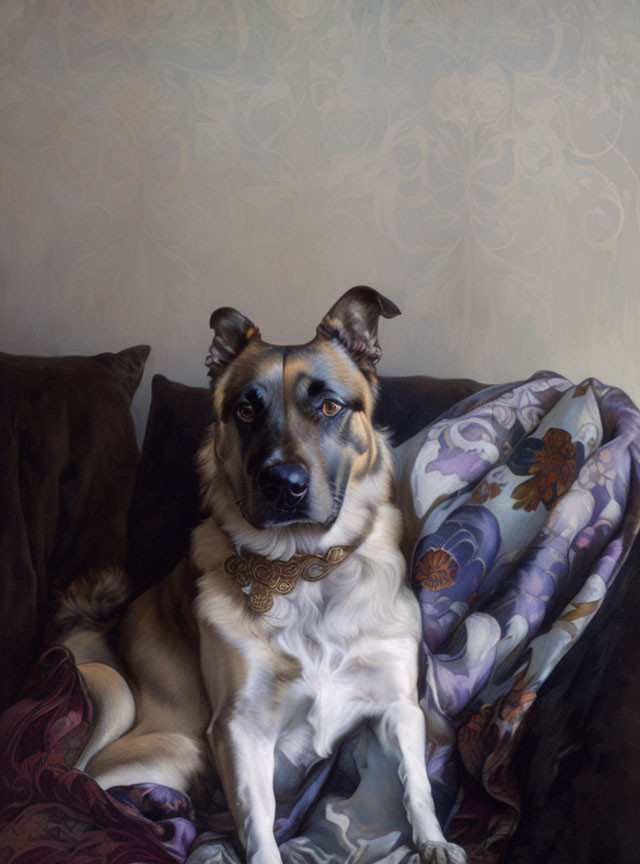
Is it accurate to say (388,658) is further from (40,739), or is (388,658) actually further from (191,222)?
(191,222)

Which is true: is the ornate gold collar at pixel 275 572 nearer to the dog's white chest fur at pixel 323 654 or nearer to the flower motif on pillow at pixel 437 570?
the dog's white chest fur at pixel 323 654

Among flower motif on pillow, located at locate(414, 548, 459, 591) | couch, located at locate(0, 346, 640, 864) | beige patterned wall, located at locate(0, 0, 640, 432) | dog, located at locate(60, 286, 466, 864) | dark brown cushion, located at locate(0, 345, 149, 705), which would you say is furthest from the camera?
beige patterned wall, located at locate(0, 0, 640, 432)

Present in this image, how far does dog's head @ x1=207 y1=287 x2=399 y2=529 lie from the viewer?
127 centimetres

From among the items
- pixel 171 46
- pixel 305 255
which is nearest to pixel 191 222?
pixel 305 255

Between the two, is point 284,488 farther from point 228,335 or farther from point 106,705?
point 106,705

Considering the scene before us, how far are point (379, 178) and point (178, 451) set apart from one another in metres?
1.04

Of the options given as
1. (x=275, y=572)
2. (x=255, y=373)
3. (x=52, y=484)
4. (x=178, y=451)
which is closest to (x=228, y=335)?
(x=255, y=373)

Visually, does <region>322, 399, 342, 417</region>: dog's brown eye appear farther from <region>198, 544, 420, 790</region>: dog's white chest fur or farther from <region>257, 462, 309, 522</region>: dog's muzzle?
<region>198, 544, 420, 790</region>: dog's white chest fur

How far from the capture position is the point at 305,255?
2080 millimetres

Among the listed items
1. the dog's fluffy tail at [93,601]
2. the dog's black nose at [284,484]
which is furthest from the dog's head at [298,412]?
the dog's fluffy tail at [93,601]

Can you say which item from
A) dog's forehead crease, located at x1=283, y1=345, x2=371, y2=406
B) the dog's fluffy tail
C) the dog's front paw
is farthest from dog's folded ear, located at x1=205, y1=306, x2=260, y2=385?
the dog's front paw

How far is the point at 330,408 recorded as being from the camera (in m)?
1.37

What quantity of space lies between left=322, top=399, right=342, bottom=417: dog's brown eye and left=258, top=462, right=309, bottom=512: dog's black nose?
154 mm

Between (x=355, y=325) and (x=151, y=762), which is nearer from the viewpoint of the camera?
(x=151, y=762)
